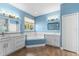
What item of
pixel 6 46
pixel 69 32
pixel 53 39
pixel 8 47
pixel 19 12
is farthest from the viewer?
pixel 53 39

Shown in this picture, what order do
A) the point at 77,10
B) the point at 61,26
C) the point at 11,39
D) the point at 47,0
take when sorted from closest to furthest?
the point at 47,0 → the point at 11,39 → the point at 77,10 → the point at 61,26

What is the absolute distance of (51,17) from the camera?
11.8ft

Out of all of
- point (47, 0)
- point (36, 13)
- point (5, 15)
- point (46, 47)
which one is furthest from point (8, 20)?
point (47, 0)

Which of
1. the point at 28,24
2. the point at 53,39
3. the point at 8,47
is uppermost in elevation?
the point at 28,24

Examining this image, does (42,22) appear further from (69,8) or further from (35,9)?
(69,8)

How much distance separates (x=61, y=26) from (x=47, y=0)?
8.22ft

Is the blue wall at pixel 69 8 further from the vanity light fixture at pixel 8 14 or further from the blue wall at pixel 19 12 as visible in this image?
the vanity light fixture at pixel 8 14

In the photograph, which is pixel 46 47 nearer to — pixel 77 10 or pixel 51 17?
pixel 51 17

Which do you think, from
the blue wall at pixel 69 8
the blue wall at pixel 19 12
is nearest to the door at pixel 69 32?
the blue wall at pixel 69 8

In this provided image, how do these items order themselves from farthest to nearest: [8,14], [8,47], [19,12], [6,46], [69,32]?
[69,32] < [19,12] < [8,14] < [8,47] < [6,46]

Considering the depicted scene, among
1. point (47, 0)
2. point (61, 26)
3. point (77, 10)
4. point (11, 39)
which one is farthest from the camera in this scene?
point (61, 26)

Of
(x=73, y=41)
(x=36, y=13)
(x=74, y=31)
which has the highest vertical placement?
Result: (x=36, y=13)

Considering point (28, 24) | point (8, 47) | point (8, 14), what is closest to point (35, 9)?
point (28, 24)

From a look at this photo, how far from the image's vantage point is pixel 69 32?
12.7 feet
